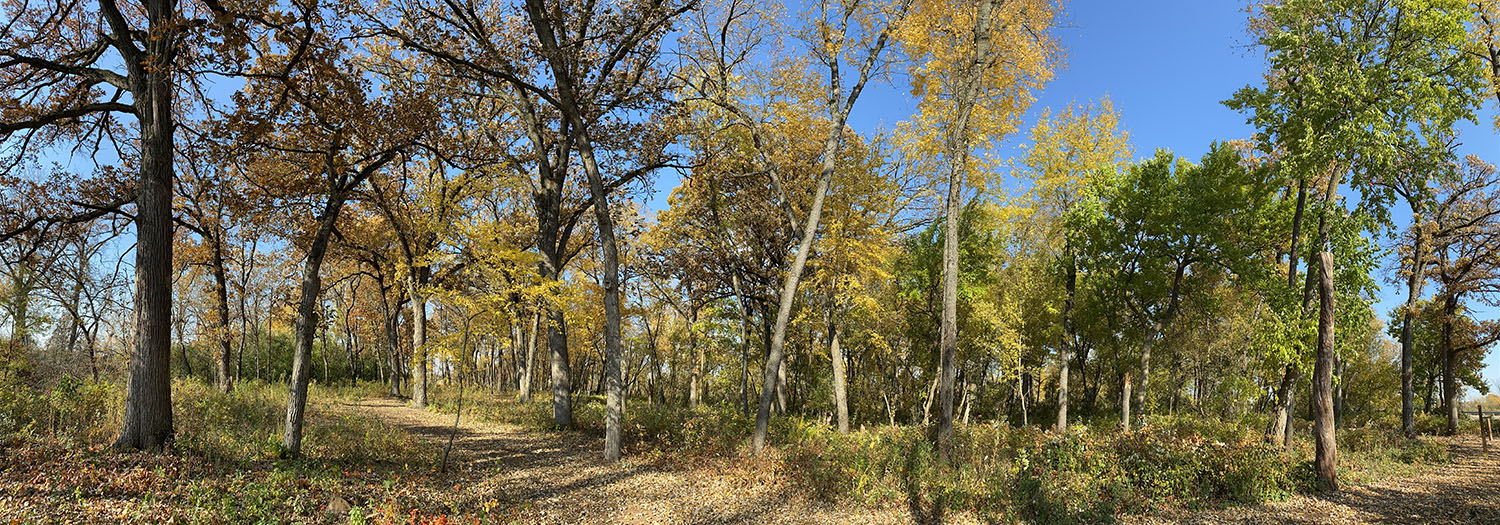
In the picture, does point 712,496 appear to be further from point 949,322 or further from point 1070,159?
point 1070,159

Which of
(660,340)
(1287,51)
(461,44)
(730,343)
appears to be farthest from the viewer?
(660,340)

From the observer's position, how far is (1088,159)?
779 inches

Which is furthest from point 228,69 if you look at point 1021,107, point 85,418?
point 1021,107

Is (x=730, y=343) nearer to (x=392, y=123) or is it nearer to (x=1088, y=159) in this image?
(x=1088, y=159)

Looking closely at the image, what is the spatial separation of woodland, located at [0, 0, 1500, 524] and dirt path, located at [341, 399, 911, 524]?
0.10 meters

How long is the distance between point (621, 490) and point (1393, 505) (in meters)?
12.7

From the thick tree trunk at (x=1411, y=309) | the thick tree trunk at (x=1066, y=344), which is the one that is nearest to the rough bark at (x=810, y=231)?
the thick tree trunk at (x=1066, y=344)

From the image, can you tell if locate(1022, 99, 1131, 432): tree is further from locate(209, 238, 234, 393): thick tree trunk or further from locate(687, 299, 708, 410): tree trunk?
locate(209, 238, 234, 393): thick tree trunk

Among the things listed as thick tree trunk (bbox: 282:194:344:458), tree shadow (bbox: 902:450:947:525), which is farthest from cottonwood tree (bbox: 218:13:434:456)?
tree shadow (bbox: 902:450:947:525)

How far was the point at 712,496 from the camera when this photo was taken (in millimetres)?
9633

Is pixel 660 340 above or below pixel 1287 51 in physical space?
A: below

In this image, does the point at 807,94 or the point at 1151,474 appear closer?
the point at 1151,474

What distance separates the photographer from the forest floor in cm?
870

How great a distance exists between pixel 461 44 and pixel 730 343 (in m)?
16.6
